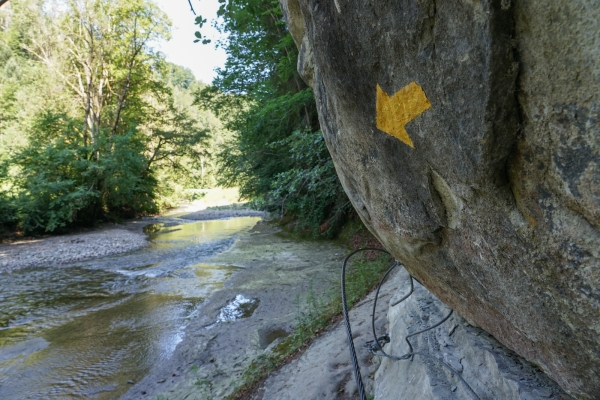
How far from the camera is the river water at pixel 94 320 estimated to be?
4.30 meters

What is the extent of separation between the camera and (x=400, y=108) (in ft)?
4.92

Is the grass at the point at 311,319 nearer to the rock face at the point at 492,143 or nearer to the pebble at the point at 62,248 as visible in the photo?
the rock face at the point at 492,143

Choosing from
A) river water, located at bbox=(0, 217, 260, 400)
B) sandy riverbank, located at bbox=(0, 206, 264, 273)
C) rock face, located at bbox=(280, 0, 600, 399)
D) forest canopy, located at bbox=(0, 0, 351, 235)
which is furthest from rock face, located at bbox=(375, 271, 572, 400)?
sandy riverbank, located at bbox=(0, 206, 264, 273)

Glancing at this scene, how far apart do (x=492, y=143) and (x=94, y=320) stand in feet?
22.3

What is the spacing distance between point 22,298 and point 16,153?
424 inches

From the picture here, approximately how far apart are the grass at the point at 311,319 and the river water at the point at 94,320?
5.05 feet

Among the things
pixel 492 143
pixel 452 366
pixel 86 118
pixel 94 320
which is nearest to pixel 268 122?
pixel 94 320

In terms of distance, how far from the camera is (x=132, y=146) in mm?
19656

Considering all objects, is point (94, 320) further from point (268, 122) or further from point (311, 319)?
point (268, 122)

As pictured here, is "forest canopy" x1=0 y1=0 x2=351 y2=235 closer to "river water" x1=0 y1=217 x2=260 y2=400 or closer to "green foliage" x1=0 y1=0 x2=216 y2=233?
"green foliage" x1=0 y1=0 x2=216 y2=233

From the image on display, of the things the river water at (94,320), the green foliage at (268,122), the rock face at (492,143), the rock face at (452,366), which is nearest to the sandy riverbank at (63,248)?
the river water at (94,320)

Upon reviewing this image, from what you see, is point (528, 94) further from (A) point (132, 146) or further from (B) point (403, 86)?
(A) point (132, 146)

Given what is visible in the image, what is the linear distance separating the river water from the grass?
5.05ft

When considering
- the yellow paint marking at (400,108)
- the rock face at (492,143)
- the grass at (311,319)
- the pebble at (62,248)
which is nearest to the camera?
the rock face at (492,143)
